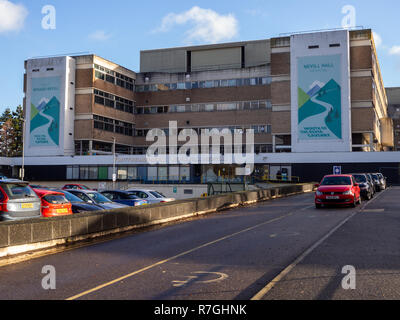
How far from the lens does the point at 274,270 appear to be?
7.83m

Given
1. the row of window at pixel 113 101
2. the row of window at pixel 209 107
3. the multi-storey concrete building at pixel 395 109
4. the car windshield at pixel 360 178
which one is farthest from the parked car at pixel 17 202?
the multi-storey concrete building at pixel 395 109

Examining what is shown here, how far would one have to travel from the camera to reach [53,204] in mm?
14469

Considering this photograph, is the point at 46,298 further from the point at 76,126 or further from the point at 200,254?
the point at 76,126

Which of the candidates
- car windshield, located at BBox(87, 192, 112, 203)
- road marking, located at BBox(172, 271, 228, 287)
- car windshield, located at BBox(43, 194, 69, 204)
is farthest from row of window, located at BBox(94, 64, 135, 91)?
road marking, located at BBox(172, 271, 228, 287)

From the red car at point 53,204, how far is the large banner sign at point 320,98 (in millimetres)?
47726

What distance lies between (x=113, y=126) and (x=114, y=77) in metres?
8.25

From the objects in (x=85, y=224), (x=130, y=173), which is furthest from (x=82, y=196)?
(x=130, y=173)

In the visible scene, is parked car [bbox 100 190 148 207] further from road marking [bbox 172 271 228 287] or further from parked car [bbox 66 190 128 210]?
road marking [bbox 172 271 228 287]

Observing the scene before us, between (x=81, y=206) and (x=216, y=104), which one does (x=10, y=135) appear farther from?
(x=81, y=206)

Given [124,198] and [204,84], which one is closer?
[124,198]

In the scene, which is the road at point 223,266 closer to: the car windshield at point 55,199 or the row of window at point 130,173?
the car windshield at point 55,199

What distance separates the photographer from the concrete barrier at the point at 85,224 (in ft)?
32.3
